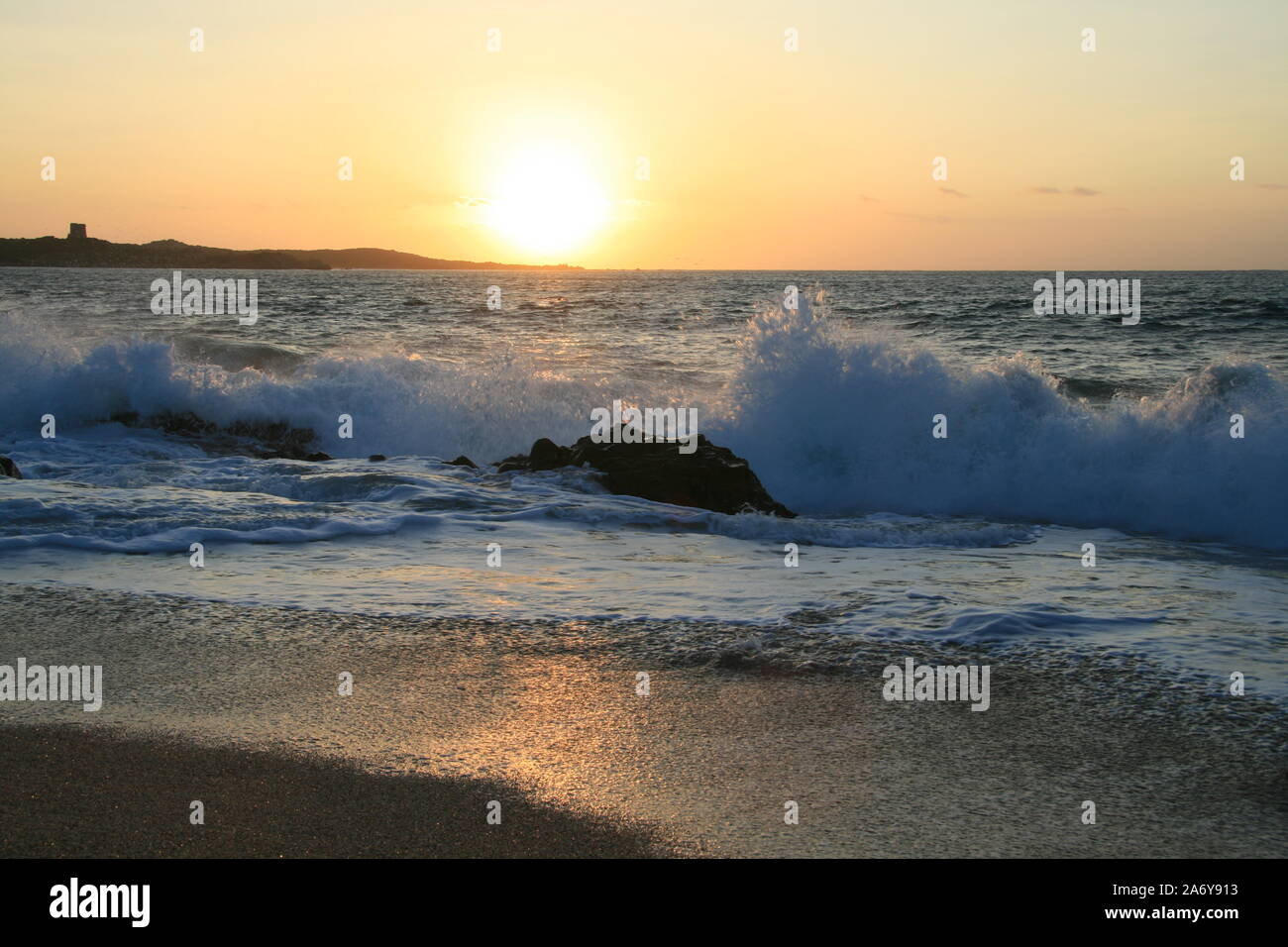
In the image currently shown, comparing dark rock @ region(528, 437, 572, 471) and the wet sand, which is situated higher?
dark rock @ region(528, 437, 572, 471)

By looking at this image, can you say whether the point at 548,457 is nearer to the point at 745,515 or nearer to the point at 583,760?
the point at 745,515

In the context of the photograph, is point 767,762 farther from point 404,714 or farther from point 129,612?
point 129,612

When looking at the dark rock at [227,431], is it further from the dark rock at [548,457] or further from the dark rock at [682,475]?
the dark rock at [682,475]

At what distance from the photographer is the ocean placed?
6.45 m

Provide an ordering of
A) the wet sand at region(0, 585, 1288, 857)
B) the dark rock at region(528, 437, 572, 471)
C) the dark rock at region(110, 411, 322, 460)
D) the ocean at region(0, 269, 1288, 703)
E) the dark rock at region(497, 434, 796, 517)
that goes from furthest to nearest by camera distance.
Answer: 1. the dark rock at region(110, 411, 322, 460)
2. the dark rock at region(528, 437, 572, 471)
3. the dark rock at region(497, 434, 796, 517)
4. the ocean at region(0, 269, 1288, 703)
5. the wet sand at region(0, 585, 1288, 857)

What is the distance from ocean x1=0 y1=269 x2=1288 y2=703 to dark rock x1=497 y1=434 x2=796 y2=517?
30cm

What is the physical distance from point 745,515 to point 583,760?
560 centimetres

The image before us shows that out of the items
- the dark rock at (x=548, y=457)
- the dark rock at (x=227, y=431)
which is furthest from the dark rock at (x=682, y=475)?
the dark rock at (x=227, y=431)

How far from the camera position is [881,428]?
13.9 meters

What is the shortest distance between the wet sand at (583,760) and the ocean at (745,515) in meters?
0.69

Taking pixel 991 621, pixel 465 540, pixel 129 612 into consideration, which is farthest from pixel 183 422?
pixel 991 621

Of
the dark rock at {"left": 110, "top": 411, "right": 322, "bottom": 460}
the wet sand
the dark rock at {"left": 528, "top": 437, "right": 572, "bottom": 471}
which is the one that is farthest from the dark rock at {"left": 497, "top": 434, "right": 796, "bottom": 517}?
the dark rock at {"left": 110, "top": 411, "right": 322, "bottom": 460}

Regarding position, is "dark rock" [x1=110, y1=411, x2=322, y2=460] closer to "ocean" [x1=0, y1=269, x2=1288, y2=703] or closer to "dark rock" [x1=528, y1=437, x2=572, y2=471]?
"ocean" [x1=0, y1=269, x2=1288, y2=703]
